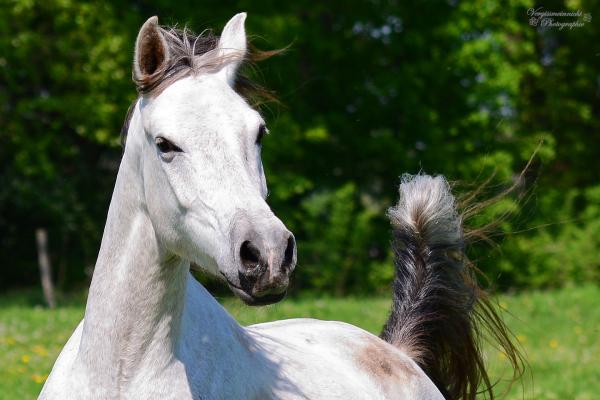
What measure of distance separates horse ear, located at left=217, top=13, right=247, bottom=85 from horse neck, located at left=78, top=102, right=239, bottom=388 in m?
0.34

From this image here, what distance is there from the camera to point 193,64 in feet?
9.39

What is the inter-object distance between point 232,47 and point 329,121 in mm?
18287

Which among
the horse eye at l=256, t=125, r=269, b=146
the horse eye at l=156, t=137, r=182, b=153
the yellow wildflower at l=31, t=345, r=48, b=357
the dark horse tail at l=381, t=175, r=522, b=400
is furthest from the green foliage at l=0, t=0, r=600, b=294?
the horse eye at l=156, t=137, r=182, b=153

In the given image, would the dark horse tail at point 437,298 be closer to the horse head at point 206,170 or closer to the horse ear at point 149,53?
the horse head at point 206,170

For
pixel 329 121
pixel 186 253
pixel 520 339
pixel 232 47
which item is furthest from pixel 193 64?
pixel 329 121

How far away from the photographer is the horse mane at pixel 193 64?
2.80 metres

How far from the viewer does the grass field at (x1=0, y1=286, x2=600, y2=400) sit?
7070 mm

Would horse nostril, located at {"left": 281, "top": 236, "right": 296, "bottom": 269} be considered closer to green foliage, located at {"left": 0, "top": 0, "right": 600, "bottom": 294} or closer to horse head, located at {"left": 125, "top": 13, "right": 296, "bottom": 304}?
horse head, located at {"left": 125, "top": 13, "right": 296, "bottom": 304}

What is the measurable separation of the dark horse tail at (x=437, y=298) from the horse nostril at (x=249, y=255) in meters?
2.09

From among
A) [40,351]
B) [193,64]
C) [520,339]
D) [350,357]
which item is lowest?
[520,339]

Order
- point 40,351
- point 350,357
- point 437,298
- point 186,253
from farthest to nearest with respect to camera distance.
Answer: point 40,351, point 437,298, point 350,357, point 186,253

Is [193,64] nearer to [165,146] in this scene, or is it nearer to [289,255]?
[165,146]

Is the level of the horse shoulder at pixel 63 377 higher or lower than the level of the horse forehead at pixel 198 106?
lower

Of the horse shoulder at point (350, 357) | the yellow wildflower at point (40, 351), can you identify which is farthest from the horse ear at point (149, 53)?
the yellow wildflower at point (40, 351)
